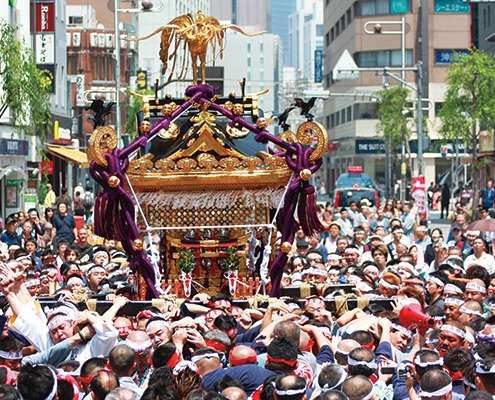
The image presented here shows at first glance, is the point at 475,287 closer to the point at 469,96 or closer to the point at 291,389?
the point at 291,389

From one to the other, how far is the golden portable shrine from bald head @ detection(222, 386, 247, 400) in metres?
4.88

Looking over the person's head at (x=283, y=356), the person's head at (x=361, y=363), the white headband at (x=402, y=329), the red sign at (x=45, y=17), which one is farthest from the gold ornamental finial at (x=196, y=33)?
the red sign at (x=45, y=17)

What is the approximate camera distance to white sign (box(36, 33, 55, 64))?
37.9m

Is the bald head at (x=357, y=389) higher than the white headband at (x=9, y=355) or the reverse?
higher

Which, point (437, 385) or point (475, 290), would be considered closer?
point (437, 385)

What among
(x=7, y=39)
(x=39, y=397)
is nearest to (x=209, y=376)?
(x=39, y=397)

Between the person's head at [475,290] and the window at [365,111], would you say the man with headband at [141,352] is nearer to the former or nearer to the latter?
the person's head at [475,290]

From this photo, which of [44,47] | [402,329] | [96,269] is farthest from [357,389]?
[44,47]

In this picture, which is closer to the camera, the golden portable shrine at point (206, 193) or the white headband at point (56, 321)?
the white headband at point (56, 321)

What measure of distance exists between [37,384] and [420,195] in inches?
848

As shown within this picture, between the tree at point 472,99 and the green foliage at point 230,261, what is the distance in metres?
21.6

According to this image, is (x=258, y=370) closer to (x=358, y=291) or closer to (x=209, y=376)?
(x=209, y=376)

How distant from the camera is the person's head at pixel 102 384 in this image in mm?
6434

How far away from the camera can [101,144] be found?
11156mm
